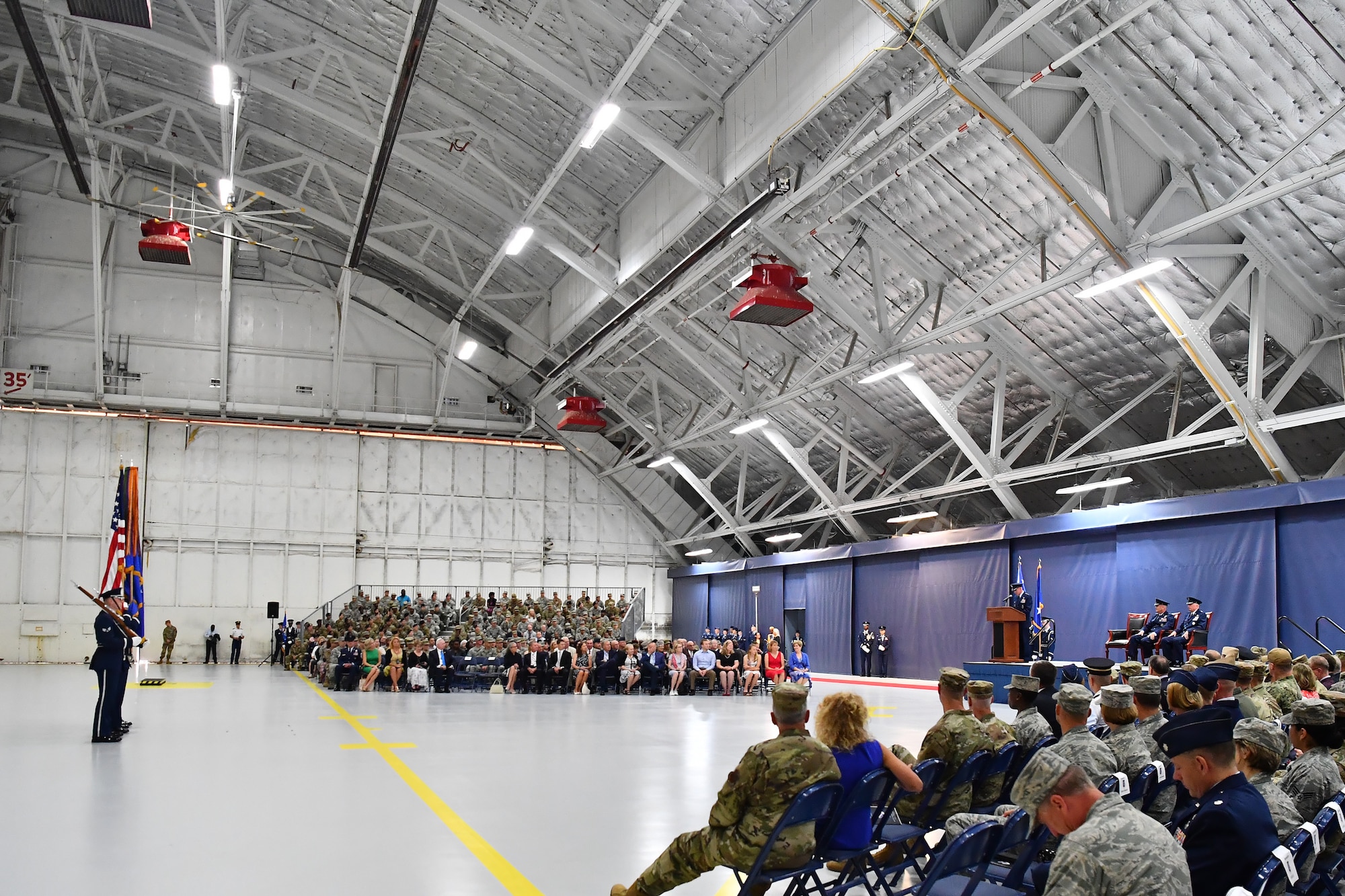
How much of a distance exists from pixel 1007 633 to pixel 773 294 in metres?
9.18

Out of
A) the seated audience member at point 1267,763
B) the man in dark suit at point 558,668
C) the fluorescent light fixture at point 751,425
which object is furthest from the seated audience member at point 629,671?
the seated audience member at point 1267,763

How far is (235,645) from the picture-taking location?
28.5 meters

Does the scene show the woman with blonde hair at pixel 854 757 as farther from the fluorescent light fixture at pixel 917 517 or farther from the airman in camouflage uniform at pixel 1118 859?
the fluorescent light fixture at pixel 917 517

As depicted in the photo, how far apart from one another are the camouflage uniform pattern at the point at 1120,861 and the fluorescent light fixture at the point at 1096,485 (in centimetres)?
1719

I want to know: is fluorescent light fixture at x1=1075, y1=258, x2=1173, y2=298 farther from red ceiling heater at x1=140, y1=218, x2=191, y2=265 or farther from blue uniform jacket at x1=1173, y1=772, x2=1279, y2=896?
red ceiling heater at x1=140, y1=218, x2=191, y2=265

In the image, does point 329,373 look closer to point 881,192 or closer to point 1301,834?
point 881,192

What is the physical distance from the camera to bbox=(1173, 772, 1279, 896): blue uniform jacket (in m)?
2.93

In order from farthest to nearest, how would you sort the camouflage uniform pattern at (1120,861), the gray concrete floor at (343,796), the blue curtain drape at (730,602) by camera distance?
1. the blue curtain drape at (730,602)
2. the gray concrete floor at (343,796)
3. the camouflage uniform pattern at (1120,861)

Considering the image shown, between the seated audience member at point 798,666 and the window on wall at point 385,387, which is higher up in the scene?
the window on wall at point 385,387

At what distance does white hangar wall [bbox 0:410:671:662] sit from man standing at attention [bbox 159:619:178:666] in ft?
2.29

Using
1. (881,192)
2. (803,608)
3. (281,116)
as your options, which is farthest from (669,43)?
(803,608)

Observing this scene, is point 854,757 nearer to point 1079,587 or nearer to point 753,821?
point 753,821

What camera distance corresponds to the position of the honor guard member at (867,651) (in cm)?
2608

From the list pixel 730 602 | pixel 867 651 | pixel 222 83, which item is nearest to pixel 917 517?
pixel 867 651
